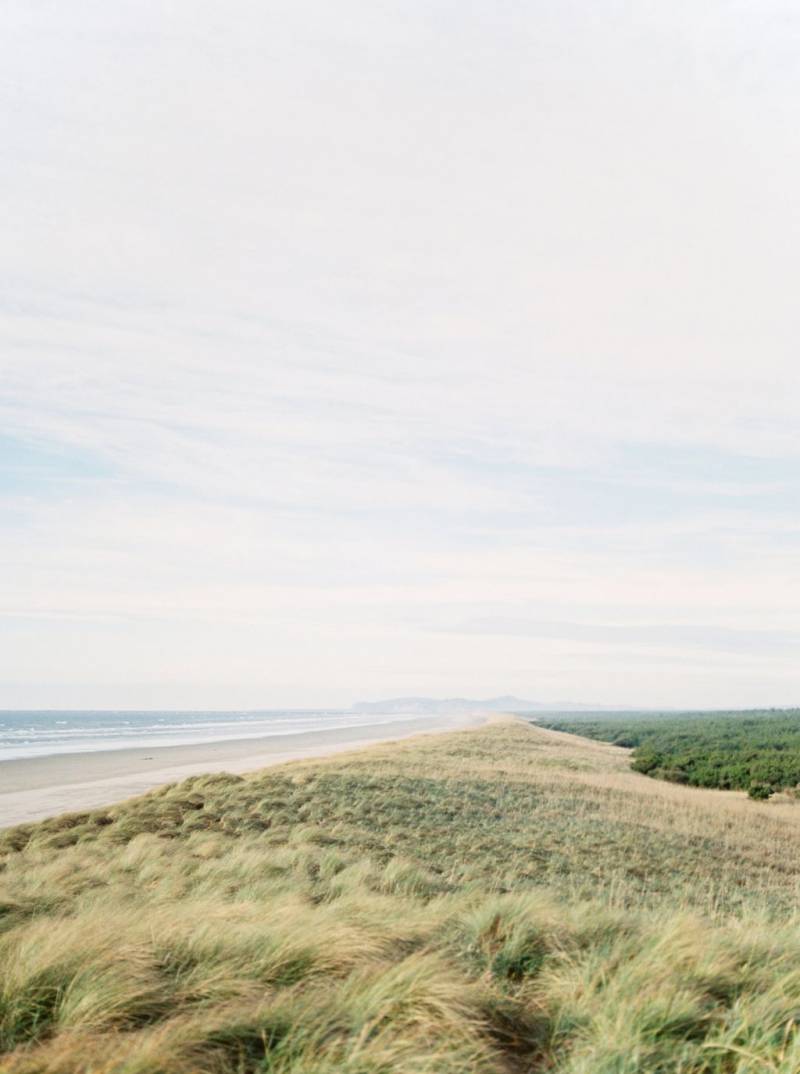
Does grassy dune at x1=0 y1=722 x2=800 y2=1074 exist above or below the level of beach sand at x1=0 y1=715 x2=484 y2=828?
above

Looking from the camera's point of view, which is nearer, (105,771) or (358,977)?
(358,977)

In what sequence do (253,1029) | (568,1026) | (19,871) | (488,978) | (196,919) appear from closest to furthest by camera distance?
(253,1029) < (568,1026) < (488,978) < (196,919) < (19,871)

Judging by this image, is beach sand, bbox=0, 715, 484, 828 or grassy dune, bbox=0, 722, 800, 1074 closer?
grassy dune, bbox=0, 722, 800, 1074

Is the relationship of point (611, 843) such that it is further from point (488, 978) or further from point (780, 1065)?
point (780, 1065)

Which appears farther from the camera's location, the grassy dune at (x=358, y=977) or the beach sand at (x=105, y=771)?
the beach sand at (x=105, y=771)

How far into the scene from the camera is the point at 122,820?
17.6 meters

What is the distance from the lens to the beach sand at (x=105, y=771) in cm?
3117

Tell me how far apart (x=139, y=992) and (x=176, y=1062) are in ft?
3.32

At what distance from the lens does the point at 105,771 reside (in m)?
46.5


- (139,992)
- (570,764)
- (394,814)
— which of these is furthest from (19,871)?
(570,764)

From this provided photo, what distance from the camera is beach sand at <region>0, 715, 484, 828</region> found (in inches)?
1227

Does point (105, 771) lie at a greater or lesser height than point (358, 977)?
lesser

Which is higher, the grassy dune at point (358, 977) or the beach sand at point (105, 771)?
the grassy dune at point (358, 977)

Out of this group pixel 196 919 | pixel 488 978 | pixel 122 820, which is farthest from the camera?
pixel 122 820
